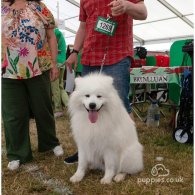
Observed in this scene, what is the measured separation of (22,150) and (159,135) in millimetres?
1822

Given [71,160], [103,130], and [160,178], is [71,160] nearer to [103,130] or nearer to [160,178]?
[103,130]

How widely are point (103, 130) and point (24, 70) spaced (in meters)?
0.87

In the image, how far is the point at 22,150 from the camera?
2.61 metres

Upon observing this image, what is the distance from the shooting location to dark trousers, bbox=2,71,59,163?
2.48 m

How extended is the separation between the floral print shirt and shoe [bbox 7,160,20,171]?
782 mm

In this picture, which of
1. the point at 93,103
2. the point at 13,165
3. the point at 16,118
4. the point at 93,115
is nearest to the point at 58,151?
the point at 13,165

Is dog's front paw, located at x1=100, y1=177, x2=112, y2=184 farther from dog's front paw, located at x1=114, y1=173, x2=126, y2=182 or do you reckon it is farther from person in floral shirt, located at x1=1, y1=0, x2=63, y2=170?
person in floral shirt, located at x1=1, y1=0, x2=63, y2=170

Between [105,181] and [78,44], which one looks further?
[78,44]

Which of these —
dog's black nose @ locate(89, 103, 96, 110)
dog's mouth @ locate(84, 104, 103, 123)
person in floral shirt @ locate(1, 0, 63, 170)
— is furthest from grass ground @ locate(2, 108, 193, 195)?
Answer: dog's black nose @ locate(89, 103, 96, 110)

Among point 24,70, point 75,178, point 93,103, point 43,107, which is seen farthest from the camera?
point 43,107

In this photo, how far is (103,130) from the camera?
2.15 m

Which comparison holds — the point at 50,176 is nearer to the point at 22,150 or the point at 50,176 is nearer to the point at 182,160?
the point at 22,150

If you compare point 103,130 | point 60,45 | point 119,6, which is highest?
point 60,45

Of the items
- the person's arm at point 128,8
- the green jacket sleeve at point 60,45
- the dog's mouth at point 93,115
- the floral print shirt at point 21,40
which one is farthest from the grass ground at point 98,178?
the green jacket sleeve at point 60,45
